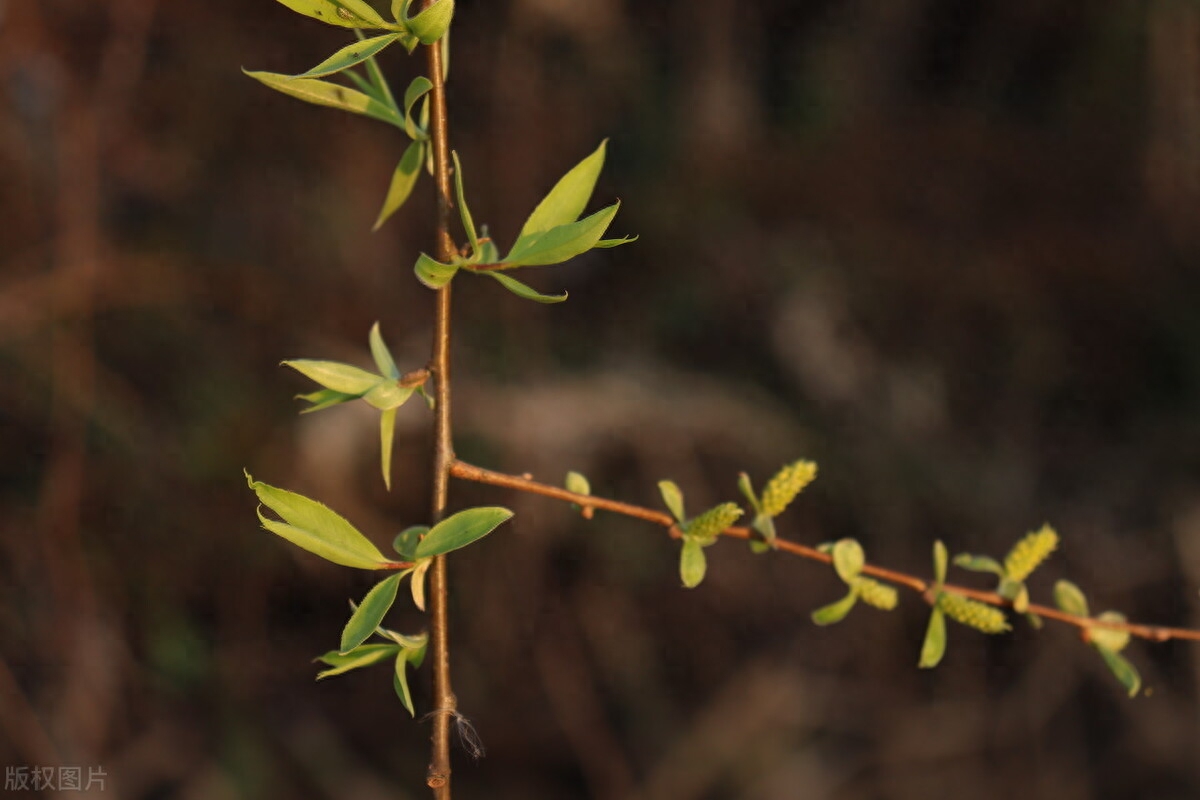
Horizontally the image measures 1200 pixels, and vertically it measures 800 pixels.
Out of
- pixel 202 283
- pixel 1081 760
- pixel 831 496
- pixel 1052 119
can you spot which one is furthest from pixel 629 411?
pixel 1052 119

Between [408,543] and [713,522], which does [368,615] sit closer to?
[408,543]

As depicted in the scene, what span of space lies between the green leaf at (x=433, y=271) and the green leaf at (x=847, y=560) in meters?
0.24

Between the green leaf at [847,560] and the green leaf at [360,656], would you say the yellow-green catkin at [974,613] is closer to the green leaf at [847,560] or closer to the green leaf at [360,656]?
the green leaf at [847,560]

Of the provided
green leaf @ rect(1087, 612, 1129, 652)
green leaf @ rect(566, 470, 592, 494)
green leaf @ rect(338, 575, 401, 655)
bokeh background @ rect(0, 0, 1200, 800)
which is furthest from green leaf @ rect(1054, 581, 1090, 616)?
bokeh background @ rect(0, 0, 1200, 800)

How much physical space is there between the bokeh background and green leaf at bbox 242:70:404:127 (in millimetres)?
1483

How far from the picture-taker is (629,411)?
78.6 inches

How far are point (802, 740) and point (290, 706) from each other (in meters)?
0.94

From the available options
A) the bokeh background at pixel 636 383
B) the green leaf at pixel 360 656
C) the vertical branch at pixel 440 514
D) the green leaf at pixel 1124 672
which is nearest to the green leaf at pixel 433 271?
the vertical branch at pixel 440 514

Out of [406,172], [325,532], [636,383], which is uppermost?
[406,172]

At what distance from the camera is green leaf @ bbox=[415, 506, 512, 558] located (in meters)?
0.33

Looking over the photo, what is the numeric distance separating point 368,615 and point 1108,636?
1.32ft

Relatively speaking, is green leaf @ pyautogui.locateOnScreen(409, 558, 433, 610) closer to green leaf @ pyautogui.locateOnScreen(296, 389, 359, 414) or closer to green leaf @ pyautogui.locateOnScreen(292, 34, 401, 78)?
green leaf @ pyautogui.locateOnScreen(296, 389, 359, 414)

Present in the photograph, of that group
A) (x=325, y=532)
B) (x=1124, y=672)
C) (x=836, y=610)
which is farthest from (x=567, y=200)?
(x=1124, y=672)

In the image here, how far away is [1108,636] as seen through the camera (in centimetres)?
52
